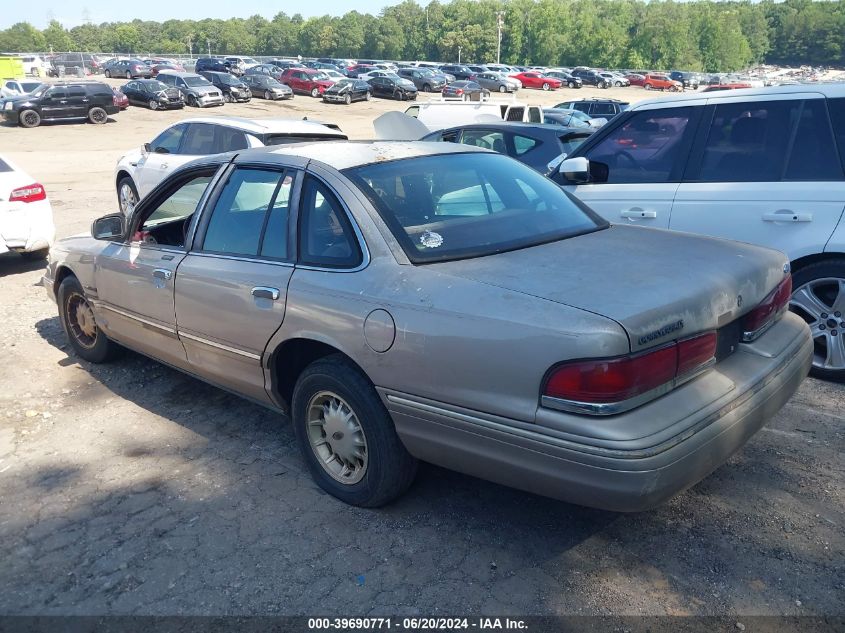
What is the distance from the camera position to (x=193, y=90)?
3869cm

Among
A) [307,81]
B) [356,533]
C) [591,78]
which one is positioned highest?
[591,78]

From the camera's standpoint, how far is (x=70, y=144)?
25.6m

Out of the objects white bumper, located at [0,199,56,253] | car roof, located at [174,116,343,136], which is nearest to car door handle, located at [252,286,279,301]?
white bumper, located at [0,199,56,253]

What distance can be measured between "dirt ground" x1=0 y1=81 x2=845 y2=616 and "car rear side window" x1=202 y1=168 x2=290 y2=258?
1149 millimetres

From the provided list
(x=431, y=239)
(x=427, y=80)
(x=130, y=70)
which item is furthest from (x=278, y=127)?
(x=130, y=70)

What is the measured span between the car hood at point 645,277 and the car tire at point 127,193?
906cm

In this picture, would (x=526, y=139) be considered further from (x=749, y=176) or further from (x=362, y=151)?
(x=362, y=151)

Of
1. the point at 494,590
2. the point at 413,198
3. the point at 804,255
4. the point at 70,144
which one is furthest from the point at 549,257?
the point at 70,144

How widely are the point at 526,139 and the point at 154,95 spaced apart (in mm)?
32421

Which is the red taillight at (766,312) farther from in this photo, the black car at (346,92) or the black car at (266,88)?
the black car at (266,88)

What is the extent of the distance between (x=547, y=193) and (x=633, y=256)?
0.94 meters

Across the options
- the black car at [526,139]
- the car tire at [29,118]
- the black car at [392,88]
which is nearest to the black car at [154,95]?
the car tire at [29,118]

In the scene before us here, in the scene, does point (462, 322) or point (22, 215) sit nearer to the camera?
point (462, 322)

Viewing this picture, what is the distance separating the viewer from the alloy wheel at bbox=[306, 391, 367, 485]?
338 cm
